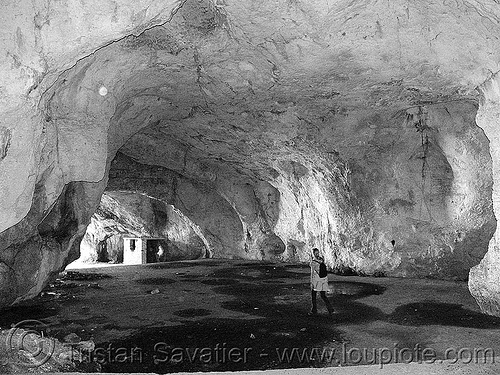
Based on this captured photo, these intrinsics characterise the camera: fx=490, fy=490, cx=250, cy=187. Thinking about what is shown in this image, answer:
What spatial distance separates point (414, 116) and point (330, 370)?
8.88 m

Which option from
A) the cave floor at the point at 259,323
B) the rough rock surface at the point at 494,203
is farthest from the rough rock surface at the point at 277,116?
the cave floor at the point at 259,323

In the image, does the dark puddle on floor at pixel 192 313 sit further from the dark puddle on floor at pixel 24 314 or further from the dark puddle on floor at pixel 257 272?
the dark puddle on floor at pixel 257 272

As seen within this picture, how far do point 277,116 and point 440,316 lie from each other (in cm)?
618

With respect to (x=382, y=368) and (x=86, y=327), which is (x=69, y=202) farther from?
(x=382, y=368)

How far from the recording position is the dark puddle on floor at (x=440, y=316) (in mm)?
7410

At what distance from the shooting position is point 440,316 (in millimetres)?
8000

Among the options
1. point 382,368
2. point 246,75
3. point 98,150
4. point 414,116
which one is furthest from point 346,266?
point 382,368

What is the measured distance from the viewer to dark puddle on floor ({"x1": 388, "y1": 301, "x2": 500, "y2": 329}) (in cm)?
741

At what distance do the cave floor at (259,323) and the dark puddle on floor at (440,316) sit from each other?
0.02 m

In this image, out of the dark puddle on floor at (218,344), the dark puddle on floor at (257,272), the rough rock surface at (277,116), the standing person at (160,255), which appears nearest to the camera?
the rough rock surface at (277,116)

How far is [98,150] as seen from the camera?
28.7ft

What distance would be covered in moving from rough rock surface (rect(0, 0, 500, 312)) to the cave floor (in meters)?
1.59

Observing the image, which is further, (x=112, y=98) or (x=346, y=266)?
(x=346, y=266)

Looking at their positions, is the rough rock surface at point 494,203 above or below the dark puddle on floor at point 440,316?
above
